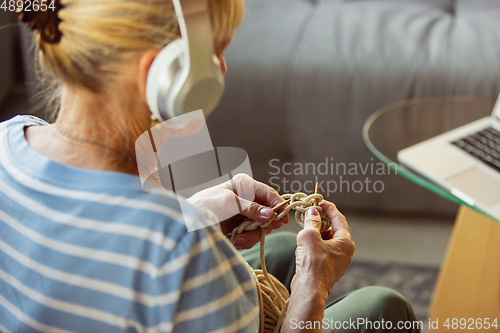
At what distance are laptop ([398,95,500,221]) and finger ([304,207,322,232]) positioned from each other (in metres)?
0.42

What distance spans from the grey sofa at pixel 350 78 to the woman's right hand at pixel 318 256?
0.69 m

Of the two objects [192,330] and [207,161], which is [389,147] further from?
[192,330]

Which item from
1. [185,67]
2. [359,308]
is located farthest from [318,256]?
[185,67]

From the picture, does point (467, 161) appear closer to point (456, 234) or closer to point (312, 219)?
point (456, 234)

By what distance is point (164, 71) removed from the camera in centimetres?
38

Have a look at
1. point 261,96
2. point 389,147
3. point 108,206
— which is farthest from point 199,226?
point 261,96

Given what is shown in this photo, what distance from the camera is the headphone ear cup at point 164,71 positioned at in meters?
0.38

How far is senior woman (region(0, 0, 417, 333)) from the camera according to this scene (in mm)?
395

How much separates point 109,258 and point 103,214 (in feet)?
0.13

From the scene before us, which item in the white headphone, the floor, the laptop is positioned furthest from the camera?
the floor

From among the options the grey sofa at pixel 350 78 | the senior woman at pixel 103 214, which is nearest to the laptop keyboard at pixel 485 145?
the grey sofa at pixel 350 78

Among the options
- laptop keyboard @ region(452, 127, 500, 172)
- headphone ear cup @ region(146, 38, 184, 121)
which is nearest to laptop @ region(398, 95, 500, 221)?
laptop keyboard @ region(452, 127, 500, 172)

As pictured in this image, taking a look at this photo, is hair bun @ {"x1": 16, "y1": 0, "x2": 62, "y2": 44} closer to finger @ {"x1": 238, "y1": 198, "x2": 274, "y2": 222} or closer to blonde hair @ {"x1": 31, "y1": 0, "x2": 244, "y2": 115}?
blonde hair @ {"x1": 31, "y1": 0, "x2": 244, "y2": 115}

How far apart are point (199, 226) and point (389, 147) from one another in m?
0.71
